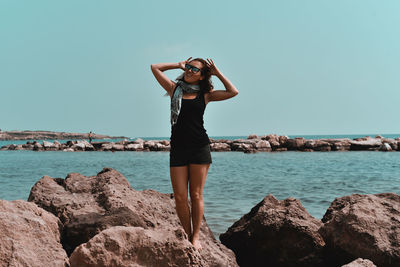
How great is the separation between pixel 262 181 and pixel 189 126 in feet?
41.9

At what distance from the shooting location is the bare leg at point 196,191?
4289 millimetres

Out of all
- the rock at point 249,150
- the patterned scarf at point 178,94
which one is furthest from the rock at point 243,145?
the patterned scarf at point 178,94

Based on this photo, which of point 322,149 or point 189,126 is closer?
point 189,126

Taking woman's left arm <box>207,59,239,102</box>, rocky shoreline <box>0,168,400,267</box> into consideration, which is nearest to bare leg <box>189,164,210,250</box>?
rocky shoreline <box>0,168,400,267</box>

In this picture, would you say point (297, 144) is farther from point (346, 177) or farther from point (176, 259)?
point (176, 259)

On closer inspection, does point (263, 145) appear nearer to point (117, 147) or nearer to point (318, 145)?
point (318, 145)

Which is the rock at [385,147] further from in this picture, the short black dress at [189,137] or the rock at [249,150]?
the short black dress at [189,137]

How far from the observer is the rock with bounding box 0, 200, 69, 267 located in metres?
Result: 3.32

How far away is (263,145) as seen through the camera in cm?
4206

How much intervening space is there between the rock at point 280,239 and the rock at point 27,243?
2748 mm

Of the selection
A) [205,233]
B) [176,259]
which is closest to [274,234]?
[205,233]

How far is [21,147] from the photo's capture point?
55.5m

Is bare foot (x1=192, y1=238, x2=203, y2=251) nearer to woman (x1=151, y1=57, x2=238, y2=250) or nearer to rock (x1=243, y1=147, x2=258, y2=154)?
woman (x1=151, y1=57, x2=238, y2=250)

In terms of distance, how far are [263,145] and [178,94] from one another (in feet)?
126
